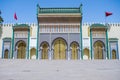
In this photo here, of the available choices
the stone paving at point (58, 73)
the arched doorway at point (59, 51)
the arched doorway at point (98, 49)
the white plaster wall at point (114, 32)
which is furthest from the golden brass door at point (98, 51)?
the stone paving at point (58, 73)

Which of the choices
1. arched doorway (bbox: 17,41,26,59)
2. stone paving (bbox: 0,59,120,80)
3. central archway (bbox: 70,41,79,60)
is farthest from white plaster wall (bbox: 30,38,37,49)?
stone paving (bbox: 0,59,120,80)

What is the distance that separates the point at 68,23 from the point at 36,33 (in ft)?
14.6

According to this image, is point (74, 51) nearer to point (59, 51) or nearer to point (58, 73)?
point (59, 51)

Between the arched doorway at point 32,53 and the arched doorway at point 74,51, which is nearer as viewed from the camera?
the arched doorway at point 74,51

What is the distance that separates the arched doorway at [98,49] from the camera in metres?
27.1

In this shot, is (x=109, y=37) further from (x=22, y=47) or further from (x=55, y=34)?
(x=22, y=47)

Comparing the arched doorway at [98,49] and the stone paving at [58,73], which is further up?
the arched doorway at [98,49]

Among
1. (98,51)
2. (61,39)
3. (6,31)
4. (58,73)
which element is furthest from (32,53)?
(58,73)

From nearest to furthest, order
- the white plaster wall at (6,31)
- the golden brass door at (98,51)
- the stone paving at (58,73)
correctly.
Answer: the stone paving at (58,73) < the golden brass door at (98,51) < the white plaster wall at (6,31)

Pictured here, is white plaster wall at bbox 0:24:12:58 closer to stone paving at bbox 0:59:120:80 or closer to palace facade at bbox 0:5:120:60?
palace facade at bbox 0:5:120:60

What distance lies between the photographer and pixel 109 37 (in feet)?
91.4

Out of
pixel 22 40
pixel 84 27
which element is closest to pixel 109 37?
pixel 84 27

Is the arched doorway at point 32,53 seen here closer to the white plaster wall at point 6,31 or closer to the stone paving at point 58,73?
the white plaster wall at point 6,31

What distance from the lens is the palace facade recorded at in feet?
89.0
